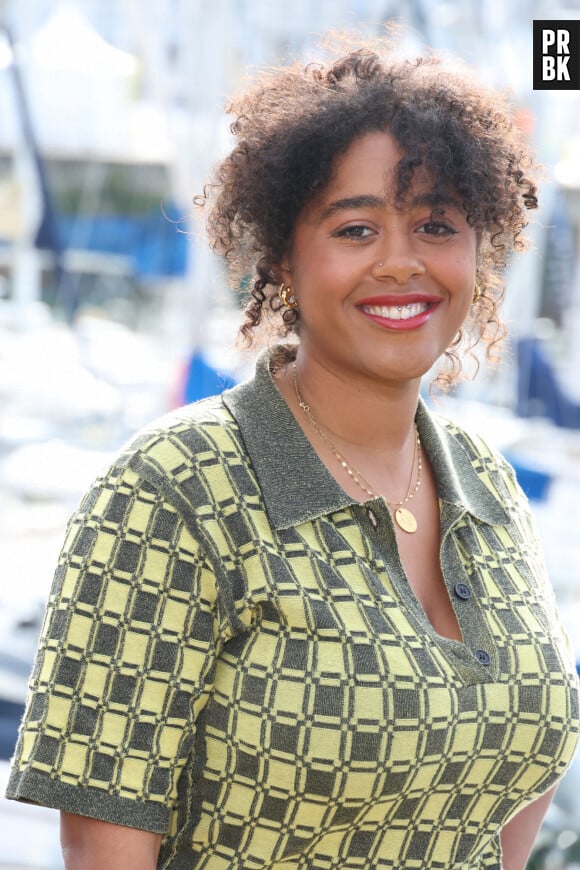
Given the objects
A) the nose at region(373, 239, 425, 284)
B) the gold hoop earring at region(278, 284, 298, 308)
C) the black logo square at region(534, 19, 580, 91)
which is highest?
the black logo square at region(534, 19, 580, 91)

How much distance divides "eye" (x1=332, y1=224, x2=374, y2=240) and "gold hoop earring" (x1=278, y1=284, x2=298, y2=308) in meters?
0.14

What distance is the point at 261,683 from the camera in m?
1.17

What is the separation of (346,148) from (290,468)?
1.26 ft

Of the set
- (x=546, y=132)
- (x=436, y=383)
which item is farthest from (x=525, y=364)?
(x=436, y=383)

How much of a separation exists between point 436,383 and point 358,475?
0.41 m

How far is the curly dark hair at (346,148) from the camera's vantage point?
4.47ft

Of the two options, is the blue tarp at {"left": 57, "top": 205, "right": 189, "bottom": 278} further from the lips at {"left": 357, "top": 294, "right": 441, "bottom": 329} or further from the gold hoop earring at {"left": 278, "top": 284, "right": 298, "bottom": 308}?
the lips at {"left": 357, "top": 294, "right": 441, "bottom": 329}

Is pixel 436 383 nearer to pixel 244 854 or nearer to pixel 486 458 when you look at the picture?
pixel 486 458

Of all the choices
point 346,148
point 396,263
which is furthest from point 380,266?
point 346,148

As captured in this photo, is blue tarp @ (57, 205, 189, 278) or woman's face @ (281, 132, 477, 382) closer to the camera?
woman's face @ (281, 132, 477, 382)

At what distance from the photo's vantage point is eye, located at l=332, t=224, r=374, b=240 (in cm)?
134

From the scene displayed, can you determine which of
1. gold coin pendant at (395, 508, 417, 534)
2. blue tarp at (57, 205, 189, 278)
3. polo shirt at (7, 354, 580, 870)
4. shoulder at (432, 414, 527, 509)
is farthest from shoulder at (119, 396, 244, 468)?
blue tarp at (57, 205, 189, 278)

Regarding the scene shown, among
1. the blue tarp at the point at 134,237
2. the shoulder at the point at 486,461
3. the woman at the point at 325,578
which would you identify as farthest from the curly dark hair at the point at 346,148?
the blue tarp at the point at 134,237

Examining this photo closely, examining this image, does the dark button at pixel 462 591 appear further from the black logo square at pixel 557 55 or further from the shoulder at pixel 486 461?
the black logo square at pixel 557 55
